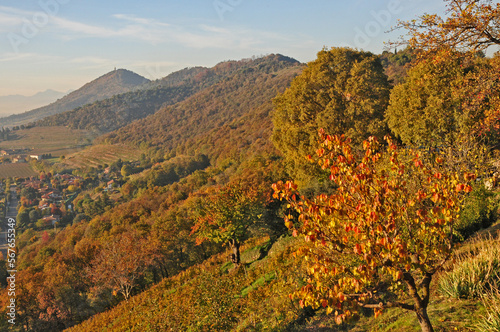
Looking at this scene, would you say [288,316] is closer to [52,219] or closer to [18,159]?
[52,219]

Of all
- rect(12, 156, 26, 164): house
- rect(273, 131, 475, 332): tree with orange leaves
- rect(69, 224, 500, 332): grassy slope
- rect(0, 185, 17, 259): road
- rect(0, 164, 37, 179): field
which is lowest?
rect(0, 185, 17, 259): road

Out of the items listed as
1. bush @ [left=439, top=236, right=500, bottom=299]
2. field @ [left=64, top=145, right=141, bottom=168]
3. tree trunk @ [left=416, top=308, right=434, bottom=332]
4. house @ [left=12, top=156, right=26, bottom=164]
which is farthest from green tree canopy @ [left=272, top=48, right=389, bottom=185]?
house @ [left=12, top=156, right=26, bottom=164]

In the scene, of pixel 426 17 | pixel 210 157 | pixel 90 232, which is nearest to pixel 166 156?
pixel 210 157

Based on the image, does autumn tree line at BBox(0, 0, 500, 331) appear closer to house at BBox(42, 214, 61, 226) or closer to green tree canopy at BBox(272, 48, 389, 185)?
green tree canopy at BBox(272, 48, 389, 185)

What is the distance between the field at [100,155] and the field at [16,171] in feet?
49.9

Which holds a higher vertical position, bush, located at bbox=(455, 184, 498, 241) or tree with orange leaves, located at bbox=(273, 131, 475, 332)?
tree with orange leaves, located at bbox=(273, 131, 475, 332)

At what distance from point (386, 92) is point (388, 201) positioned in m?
19.1

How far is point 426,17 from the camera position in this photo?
26.2 feet

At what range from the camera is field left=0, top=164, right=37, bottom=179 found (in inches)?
5085

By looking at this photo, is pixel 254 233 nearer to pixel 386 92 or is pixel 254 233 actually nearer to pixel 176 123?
pixel 386 92

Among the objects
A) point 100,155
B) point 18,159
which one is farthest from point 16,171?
point 100,155

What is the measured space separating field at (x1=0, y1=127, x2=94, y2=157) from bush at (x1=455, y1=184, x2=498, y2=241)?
611ft

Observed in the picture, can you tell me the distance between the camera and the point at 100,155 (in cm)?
15625

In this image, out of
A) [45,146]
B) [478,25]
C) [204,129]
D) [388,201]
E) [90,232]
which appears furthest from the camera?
[45,146]
